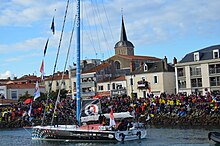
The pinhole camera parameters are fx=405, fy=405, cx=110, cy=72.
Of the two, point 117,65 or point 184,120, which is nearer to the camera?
point 184,120

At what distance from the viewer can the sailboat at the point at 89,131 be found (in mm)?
36312

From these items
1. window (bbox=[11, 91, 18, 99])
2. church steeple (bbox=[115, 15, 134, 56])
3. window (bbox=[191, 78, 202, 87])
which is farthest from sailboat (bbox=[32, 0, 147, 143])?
church steeple (bbox=[115, 15, 134, 56])

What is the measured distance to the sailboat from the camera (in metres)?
36.3

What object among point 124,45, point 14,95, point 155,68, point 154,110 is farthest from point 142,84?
point 124,45

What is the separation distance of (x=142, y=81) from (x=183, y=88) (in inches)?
435

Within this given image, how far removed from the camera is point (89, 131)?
36500mm

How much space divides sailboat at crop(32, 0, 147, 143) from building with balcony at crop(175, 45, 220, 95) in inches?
1400

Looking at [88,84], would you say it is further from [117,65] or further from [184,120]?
[184,120]

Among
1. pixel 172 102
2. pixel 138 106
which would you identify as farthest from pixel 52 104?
pixel 172 102

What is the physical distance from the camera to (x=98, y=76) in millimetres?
96562

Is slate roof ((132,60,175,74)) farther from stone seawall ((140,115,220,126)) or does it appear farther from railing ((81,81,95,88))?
stone seawall ((140,115,220,126))

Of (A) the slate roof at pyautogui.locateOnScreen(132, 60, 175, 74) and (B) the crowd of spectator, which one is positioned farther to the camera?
(A) the slate roof at pyautogui.locateOnScreen(132, 60, 175, 74)

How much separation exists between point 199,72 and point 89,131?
42028 mm

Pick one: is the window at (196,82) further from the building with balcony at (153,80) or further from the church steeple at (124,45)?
the church steeple at (124,45)
